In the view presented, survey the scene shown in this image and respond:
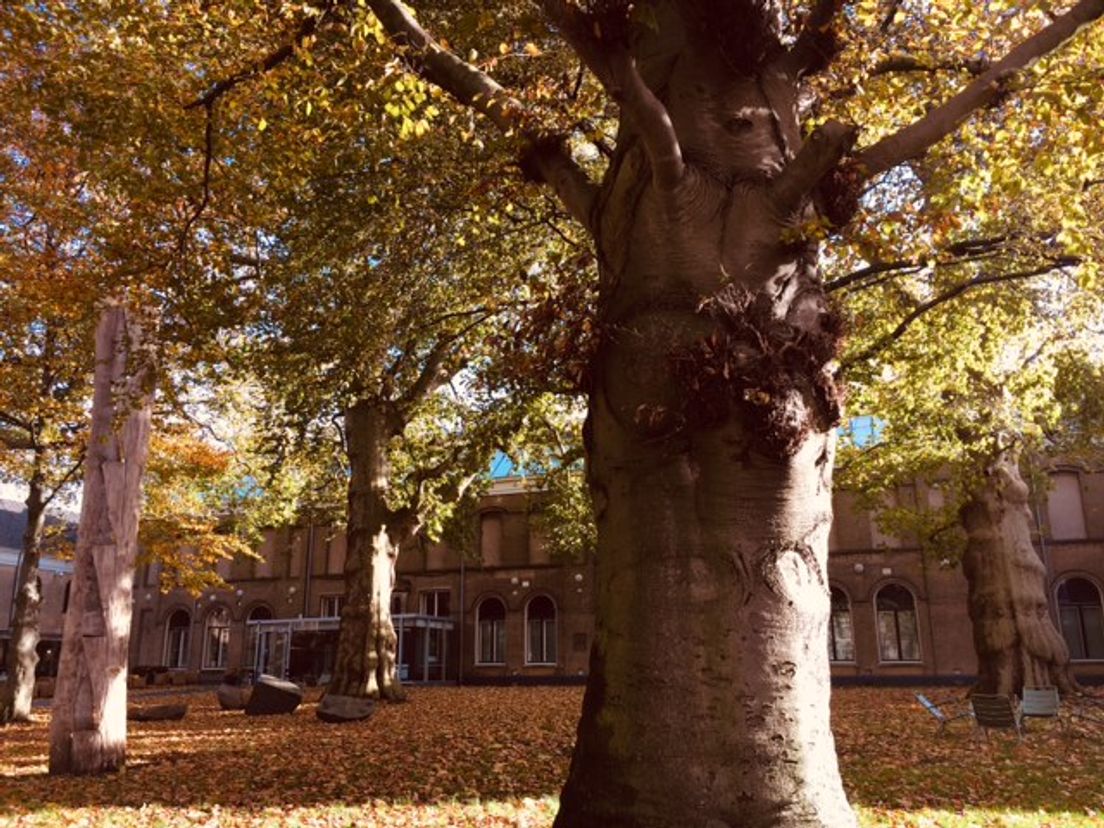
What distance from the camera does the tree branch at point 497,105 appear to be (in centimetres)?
556

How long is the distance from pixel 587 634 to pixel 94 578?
2908cm

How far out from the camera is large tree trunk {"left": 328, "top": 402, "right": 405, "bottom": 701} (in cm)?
1862

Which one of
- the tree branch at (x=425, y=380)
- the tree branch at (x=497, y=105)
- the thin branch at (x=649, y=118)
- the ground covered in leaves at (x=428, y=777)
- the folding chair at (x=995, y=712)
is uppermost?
the tree branch at (x=425, y=380)

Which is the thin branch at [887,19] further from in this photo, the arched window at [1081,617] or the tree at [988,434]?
the arched window at [1081,617]

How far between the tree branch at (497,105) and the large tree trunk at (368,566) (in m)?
13.1

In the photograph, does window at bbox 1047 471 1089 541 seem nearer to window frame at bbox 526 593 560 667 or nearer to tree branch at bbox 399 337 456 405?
window frame at bbox 526 593 560 667

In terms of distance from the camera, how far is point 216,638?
42.5 m

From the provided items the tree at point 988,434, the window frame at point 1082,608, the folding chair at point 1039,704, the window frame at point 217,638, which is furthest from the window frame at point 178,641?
the folding chair at point 1039,704

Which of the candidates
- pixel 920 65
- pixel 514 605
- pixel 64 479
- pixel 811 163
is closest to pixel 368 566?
pixel 64 479

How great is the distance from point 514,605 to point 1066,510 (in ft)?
73.8

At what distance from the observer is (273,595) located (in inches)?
1640

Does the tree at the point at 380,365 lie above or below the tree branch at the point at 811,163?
above

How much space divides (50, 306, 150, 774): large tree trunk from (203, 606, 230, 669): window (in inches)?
1403

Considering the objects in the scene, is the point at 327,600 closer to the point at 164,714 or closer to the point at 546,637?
the point at 546,637
